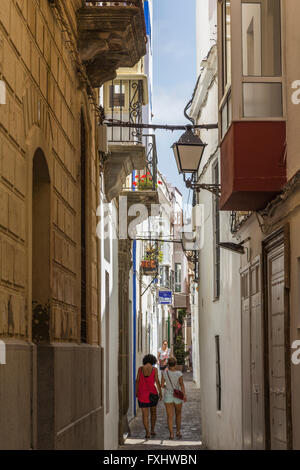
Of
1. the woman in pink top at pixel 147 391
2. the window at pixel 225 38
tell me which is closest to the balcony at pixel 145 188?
the woman in pink top at pixel 147 391

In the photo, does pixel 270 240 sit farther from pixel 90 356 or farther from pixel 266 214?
pixel 90 356

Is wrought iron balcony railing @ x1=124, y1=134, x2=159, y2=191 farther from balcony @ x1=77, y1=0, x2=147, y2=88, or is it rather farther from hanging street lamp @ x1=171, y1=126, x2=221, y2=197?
balcony @ x1=77, y1=0, x2=147, y2=88

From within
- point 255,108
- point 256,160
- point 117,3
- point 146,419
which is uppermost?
point 117,3

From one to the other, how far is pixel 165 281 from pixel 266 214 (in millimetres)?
35111

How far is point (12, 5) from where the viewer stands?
577cm

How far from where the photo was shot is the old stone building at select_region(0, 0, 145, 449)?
222 inches

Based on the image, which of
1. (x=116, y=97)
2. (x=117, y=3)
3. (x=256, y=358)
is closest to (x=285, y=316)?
(x=256, y=358)

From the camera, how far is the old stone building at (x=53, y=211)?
222 inches

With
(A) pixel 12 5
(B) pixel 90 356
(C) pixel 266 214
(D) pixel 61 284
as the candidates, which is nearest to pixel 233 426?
(B) pixel 90 356

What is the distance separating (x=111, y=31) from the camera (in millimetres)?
9539

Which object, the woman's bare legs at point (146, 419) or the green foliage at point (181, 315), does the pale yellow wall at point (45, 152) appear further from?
the green foliage at point (181, 315)

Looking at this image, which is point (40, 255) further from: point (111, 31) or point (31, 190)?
point (111, 31)

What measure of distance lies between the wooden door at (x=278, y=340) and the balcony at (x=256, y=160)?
0.52 meters

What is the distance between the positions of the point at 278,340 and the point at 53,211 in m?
3.02
